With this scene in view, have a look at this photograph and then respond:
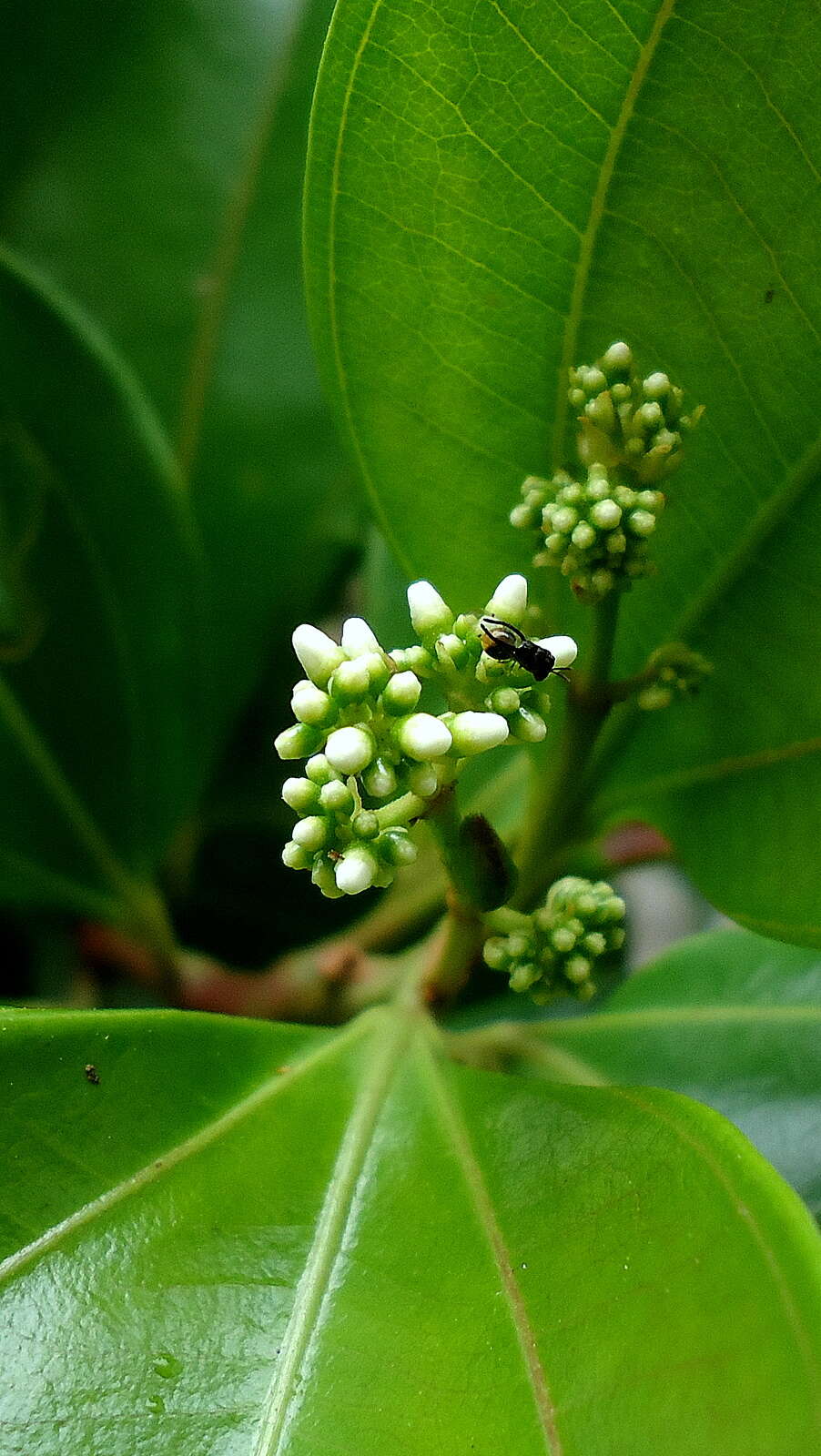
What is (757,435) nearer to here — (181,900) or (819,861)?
(819,861)

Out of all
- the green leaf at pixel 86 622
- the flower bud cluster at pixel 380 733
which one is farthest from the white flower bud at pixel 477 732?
the green leaf at pixel 86 622

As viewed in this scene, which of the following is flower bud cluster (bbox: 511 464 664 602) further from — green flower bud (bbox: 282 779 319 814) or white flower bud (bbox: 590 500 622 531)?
green flower bud (bbox: 282 779 319 814)

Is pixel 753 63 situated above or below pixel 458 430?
above

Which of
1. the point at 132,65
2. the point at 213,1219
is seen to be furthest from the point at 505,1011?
the point at 132,65

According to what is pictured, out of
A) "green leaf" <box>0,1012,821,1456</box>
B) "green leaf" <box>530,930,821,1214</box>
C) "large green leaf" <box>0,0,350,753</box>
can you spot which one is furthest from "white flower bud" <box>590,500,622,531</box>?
"large green leaf" <box>0,0,350,753</box>

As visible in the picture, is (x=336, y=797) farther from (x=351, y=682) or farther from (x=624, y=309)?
(x=624, y=309)

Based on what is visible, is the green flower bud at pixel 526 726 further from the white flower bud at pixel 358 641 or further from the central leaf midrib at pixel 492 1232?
the central leaf midrib at pixel 492 1232
